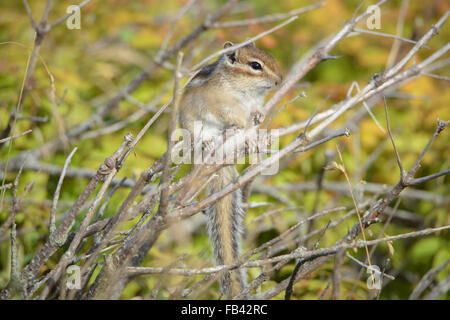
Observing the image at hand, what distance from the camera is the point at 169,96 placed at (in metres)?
2.86

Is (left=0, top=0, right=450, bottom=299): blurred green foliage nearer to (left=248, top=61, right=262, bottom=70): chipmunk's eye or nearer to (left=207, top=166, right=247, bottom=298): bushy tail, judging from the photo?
(left=207, top=166, right=247, bottom=298): bushy tail

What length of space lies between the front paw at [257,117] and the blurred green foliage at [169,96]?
1.79 ft

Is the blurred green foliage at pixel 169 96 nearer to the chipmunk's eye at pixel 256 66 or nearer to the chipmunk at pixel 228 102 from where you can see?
the chipmunk at pixel 228 102

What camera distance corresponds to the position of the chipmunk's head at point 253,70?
7.04 ft

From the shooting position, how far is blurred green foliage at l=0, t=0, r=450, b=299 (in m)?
2.26

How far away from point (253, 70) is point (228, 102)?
20cm

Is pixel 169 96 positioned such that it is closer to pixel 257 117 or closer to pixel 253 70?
pixel 253 70

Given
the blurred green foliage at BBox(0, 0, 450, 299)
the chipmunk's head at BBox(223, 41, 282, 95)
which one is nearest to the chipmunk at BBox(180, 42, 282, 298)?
the chipmunk's head at BBox(223, 41, 282, 95)

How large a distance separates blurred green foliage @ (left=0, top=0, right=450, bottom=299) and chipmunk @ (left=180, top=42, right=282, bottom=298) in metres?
0.22

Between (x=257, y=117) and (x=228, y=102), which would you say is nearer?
(x=257, y=117)

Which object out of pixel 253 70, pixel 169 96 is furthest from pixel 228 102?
pixel 169 96

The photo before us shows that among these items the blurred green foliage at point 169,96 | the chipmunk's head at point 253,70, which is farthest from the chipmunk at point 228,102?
the blurred green foliage at point 169,96
